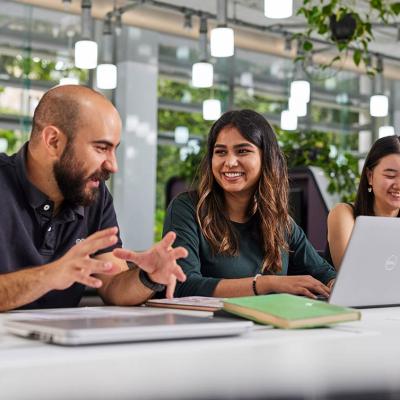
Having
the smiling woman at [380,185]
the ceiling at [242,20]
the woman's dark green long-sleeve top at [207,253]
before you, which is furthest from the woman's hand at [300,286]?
the ceiling at [242,20]

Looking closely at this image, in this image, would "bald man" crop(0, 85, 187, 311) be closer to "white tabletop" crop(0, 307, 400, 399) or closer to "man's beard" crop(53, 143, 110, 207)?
→ "man's beard" crop(53, 143, 110, 207)

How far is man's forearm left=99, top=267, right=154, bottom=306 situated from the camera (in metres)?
2.23

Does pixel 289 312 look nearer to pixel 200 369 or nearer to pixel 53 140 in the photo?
pixel 200 369

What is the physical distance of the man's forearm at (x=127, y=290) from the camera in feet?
7.32

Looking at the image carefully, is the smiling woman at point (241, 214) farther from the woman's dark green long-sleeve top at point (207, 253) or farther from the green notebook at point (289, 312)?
the green notebook at point (289, 312)

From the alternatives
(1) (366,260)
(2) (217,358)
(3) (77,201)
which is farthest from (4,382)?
(3) (77,201)

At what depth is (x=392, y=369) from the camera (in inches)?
48.4

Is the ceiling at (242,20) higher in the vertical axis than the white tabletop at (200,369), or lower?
higher

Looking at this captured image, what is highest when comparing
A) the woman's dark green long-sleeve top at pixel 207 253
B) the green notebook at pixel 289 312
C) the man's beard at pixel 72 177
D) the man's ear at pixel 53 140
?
the man's ear at pixel 53 140

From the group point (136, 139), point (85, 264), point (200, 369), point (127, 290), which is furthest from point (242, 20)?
point (200, 369)

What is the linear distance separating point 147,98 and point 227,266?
6641 millimetres

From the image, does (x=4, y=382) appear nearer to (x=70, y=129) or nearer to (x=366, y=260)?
(x=366, y=260)

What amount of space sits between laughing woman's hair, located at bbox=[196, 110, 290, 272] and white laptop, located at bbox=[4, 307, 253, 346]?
137 centimetres

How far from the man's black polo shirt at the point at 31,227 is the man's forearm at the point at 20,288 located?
0.31m
